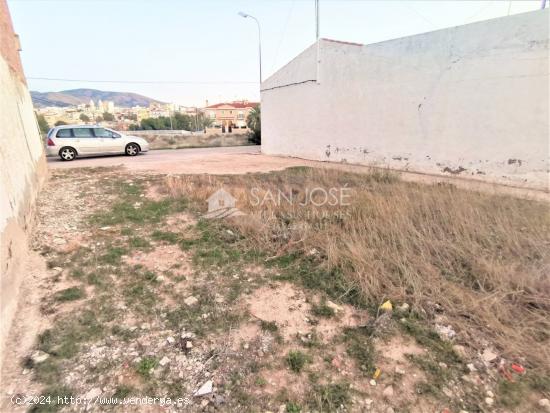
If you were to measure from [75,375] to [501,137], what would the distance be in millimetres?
9614

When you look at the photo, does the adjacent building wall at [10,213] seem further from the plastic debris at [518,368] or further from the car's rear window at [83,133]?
the car's rear window at [83,133]

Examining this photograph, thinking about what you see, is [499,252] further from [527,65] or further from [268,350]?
[527,65]

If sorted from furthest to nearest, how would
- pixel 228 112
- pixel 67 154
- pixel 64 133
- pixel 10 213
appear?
pixel 228 112
pixel 67 154
pixel 64 133
pixel 10 213

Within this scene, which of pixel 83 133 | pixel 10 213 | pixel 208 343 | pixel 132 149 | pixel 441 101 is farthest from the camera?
pixel 132 149

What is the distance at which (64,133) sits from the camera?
37.0 feet

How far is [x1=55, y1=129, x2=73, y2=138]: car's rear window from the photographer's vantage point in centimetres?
1118

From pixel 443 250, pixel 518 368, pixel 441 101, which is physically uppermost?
pixel 441 101

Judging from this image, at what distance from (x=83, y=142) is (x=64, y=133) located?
0.70 m

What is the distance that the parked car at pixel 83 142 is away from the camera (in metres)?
11.2

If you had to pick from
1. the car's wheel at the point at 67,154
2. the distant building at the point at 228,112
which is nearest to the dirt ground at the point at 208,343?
the car's wheel at the point at 67,154

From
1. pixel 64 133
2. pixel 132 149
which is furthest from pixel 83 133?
pixel 132 149

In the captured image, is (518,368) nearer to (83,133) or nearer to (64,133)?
(83,133)

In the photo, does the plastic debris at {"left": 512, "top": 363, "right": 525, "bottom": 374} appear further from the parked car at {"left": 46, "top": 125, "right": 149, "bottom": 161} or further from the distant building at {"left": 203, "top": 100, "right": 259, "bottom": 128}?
the distant building at {"left": 203, "top": 100, "right": 259, "bottom": 128}

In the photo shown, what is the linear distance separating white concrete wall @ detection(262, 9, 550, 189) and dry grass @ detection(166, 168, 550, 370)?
257 cm
